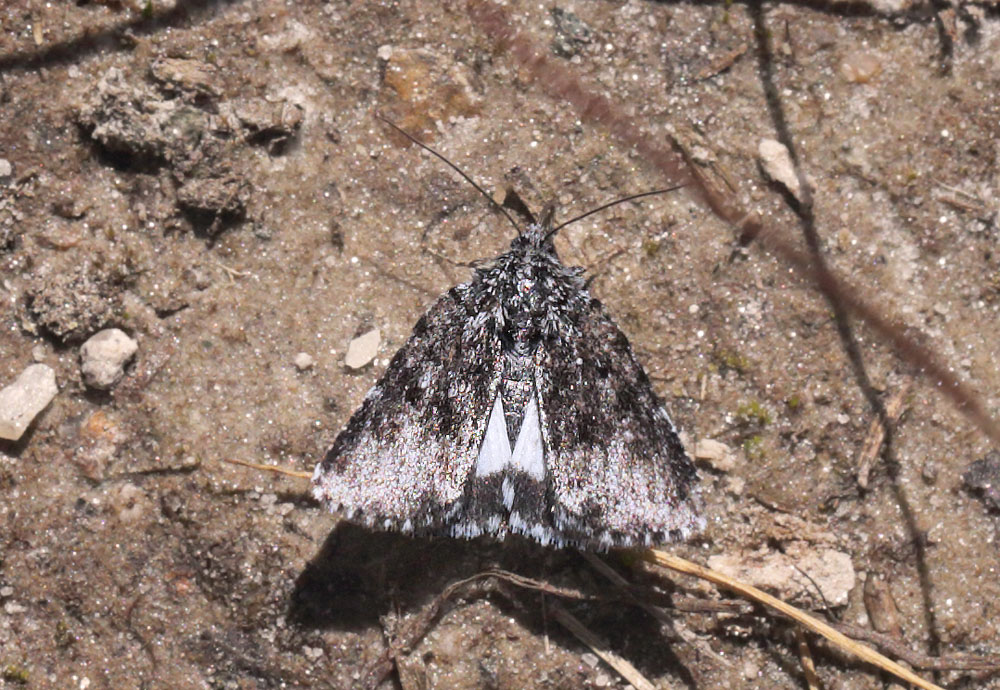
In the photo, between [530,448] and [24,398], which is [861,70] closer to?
[530,448]

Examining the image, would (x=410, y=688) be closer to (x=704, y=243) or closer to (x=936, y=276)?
(x=704, y=243)

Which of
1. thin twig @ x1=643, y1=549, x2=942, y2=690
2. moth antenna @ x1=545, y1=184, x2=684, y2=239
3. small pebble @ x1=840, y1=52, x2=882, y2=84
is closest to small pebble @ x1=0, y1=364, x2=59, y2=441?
moth antenna @ x1=545, y1=184, x2=684, y2=239

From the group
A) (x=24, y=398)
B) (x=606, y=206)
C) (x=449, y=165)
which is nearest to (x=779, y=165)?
(x=606, y=206)

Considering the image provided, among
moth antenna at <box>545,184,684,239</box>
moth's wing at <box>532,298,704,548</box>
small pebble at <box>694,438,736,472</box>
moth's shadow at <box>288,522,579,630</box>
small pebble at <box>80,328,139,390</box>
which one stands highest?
moth antenna at <box>545,184,684,239</box>

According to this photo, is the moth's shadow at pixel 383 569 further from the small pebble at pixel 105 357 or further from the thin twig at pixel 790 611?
the small pebble at pixel 105 357

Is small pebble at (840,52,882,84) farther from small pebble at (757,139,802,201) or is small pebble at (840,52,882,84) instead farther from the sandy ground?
small pebble at (757,139,802,201)

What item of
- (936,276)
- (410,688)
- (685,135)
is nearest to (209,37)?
(685,135)
